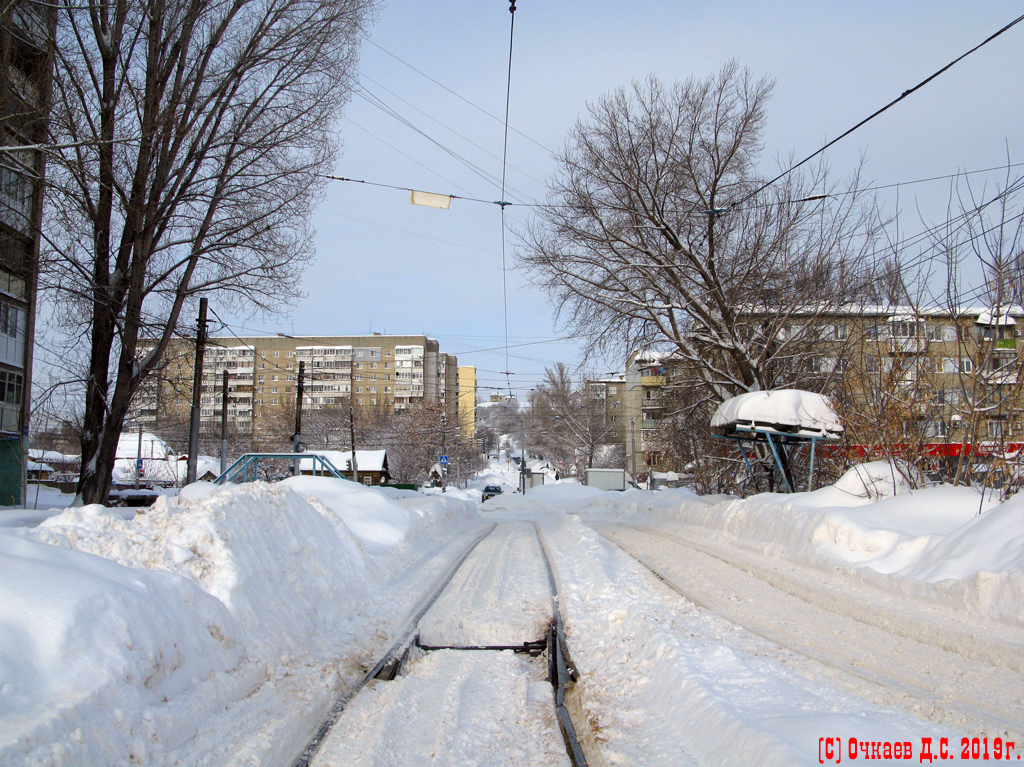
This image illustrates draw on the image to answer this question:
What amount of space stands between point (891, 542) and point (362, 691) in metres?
7.71

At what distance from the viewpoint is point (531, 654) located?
22.1ft

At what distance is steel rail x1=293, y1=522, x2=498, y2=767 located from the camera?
4.38 metres

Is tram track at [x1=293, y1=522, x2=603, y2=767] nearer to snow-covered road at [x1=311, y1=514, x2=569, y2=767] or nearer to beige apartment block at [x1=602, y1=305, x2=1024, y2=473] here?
snow-covered road at [x1=311, y1=514, x2=569, y2=767]

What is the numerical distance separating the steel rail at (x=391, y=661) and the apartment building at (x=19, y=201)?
654 centimetres

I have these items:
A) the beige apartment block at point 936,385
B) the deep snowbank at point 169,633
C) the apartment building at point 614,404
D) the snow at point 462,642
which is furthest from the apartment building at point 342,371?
the deep snowbank at point 169,633

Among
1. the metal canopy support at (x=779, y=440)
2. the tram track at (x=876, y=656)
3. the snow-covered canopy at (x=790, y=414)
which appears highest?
the snow-covered canopy at (x=790, y=414)

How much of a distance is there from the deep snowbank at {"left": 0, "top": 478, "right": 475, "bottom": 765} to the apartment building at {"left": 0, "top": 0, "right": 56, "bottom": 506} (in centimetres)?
470

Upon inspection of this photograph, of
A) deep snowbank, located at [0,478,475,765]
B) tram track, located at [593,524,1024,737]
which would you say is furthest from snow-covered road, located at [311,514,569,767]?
tram track, located at [593,524,1024,737]

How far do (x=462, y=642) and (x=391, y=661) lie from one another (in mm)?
1188

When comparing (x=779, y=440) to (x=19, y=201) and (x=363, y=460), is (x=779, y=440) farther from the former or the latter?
(x=363, y=460)

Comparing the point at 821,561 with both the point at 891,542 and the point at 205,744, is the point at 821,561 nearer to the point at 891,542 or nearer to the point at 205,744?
the point at 891,542

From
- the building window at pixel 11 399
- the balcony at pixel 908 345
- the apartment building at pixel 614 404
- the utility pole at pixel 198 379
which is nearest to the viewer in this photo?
the balcony at pixel 908 345

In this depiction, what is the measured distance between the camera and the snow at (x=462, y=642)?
158 inches

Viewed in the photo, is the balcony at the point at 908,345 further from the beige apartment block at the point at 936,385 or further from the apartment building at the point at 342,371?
the apartment building at the point at 342,371
